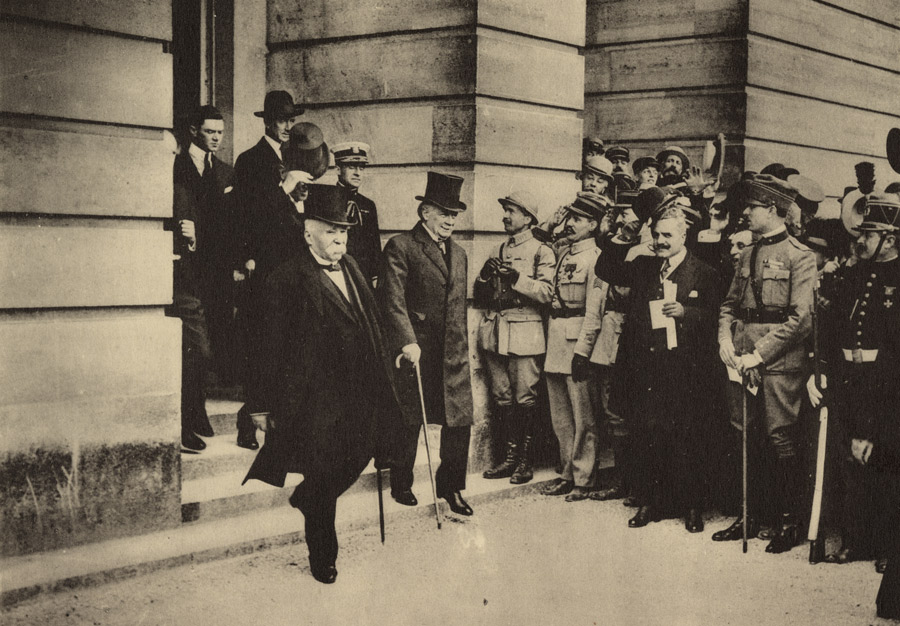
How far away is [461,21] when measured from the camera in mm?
9344

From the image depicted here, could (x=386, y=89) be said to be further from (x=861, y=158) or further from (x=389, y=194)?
(x=861, y=158)

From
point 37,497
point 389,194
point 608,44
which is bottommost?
point 37,497

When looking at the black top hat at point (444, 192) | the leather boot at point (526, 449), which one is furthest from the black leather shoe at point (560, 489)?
the black top hat at point (444, 192)

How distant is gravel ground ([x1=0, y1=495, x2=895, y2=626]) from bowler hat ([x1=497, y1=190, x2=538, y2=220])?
2653 millimetres

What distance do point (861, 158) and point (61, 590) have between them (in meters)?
10.7

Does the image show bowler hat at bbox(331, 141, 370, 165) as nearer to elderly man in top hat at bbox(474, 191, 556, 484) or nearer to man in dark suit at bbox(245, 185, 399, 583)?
elderly man in top hat at bbox(474, 191, 556, 484)

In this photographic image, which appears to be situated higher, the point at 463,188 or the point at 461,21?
the point at 461,21

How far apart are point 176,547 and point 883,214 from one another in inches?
186

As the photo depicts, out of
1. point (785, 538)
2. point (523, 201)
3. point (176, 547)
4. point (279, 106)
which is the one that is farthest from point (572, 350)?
point (176, 547)

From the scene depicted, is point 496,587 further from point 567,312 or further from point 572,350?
point 567,312

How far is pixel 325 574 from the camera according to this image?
21.1 ft

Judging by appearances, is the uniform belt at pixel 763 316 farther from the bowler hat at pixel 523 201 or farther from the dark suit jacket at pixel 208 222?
the dark suit jacket at pixel 208 222

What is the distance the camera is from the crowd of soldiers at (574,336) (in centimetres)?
629

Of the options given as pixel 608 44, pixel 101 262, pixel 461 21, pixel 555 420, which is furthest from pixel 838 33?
pixel 101 262
